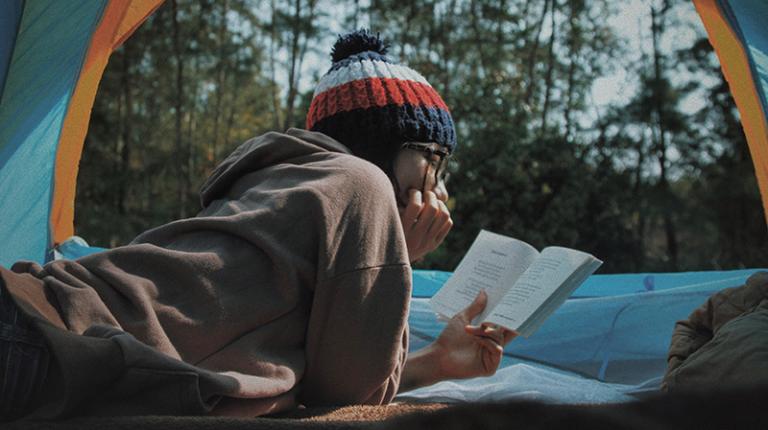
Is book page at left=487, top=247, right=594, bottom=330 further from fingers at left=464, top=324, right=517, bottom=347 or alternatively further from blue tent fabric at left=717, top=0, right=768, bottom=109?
blue tent fabric at left=717, top=0, right=768, bottom=109

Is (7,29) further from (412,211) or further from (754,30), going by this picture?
(754,30)

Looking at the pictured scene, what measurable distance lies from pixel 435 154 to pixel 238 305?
0.57 m

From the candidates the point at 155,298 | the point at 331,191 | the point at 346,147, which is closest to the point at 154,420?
the point at 155,298

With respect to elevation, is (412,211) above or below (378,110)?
below

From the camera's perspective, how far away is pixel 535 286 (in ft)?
5.27

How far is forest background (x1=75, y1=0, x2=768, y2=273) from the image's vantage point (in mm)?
6648

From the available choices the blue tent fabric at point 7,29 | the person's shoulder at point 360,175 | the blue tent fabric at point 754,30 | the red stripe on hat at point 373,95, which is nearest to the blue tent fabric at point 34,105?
the blue tent fabric at point 7,29

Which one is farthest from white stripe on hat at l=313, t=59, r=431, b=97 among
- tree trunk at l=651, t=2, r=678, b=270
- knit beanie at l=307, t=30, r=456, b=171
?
tree trunk at l=651, t=2, r=678, b=270

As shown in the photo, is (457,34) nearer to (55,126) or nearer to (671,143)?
(671,143)

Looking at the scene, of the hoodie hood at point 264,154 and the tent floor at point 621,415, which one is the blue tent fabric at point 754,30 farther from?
the tent floor at point 621,415

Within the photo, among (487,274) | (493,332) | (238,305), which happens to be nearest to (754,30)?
(487,274)

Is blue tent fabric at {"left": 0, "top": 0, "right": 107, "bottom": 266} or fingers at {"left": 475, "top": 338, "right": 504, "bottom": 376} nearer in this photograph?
fingers at {"left": 475, "top": 338, "right": 504, "bottom": 376}

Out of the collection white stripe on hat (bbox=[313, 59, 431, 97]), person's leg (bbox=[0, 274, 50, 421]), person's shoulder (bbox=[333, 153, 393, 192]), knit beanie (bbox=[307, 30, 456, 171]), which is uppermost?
white stripe on hat (bbox=[313, 59, 431, 97])

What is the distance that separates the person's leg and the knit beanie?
73 cm
